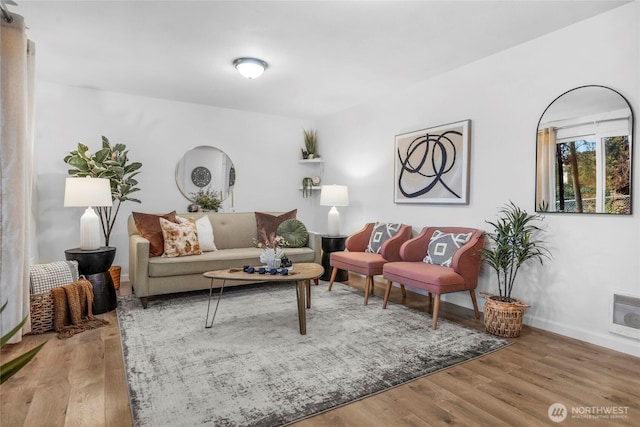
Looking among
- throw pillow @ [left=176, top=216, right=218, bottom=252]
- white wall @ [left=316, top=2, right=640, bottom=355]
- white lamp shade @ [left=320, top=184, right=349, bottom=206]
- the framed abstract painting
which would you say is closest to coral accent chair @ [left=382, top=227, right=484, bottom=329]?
white wall @ [left=316, top=2, right=640, bottom=355]

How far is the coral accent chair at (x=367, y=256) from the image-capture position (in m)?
3.66

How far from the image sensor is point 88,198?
3.29 metres

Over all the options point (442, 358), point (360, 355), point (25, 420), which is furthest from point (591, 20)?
point (25, 420)

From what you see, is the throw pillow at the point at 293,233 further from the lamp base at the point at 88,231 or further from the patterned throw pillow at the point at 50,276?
the patterned throw pillow at the point at 50,276

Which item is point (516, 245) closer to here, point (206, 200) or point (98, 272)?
point (98, 272)

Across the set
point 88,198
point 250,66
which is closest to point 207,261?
point 88,198

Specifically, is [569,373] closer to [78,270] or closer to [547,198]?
[547,198]

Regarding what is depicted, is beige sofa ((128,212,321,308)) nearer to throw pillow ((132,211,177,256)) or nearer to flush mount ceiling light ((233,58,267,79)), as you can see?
throw pillow ((132,211,177,256))

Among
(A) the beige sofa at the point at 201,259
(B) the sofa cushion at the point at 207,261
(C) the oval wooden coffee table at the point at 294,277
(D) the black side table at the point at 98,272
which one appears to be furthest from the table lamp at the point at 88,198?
(C) the oval wooden coffee table at the point at 294,277

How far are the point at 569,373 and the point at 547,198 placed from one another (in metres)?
1.37

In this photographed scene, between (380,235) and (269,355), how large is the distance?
2.15m

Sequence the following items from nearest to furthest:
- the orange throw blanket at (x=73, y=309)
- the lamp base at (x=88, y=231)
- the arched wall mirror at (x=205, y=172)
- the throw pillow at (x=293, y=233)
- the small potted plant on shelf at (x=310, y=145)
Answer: the orange throw blanket at (x=73, y=309) → the lamp base at (x=88, y=231) → the throw pillow at (x=293, y=233) → the arched wall mirror at (x=205, y=172) → the small potted plant on shelf at (x=310, y=145)

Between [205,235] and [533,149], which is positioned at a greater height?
[533,149]

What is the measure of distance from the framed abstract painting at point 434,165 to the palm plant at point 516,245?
67 centimetres
